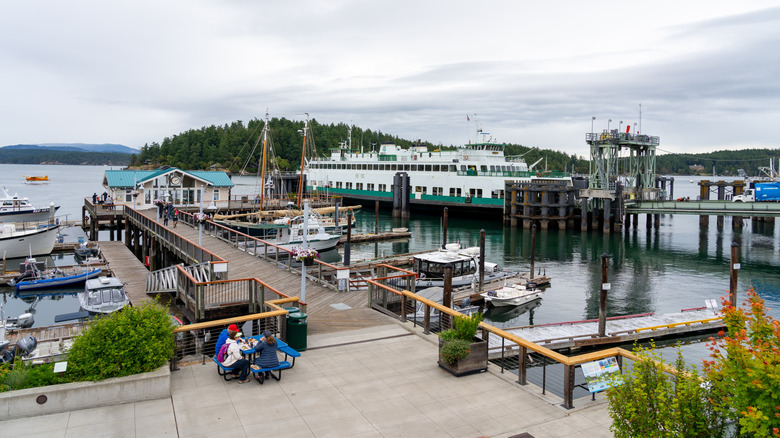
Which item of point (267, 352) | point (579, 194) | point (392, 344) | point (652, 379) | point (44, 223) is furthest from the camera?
point (579, 194)

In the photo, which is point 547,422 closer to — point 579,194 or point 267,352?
point 267,352

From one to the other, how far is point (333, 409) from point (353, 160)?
8993 centimetres

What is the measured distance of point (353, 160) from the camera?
97438mm

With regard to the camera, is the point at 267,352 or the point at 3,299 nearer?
the point at 267,352

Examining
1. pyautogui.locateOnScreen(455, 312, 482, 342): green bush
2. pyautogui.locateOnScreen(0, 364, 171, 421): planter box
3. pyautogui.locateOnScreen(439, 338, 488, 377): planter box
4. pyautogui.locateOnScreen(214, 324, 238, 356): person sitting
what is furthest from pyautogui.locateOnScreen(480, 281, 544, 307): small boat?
pyautogui.locateOnScreen(0, 364, 171, 421): planter box

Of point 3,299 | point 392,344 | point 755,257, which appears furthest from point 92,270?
point 755,257

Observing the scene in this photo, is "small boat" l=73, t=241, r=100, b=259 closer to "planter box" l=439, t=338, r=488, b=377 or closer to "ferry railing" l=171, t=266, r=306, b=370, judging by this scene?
"ferry railing" l=171, t=266, r=306, b=370

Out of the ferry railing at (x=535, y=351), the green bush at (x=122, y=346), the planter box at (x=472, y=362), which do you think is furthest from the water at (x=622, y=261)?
the green bush at (x=122, y=346)

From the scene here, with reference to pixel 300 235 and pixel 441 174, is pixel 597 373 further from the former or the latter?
pixel 441 174

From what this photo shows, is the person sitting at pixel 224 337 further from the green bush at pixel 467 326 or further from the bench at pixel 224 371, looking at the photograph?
the green bush at pixel 467 326

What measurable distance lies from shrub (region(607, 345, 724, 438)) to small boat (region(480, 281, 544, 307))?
2142 centimetres

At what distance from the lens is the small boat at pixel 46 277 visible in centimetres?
3162

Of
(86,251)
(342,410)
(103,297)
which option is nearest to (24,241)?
(86,251)

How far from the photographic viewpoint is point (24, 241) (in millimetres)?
40812
